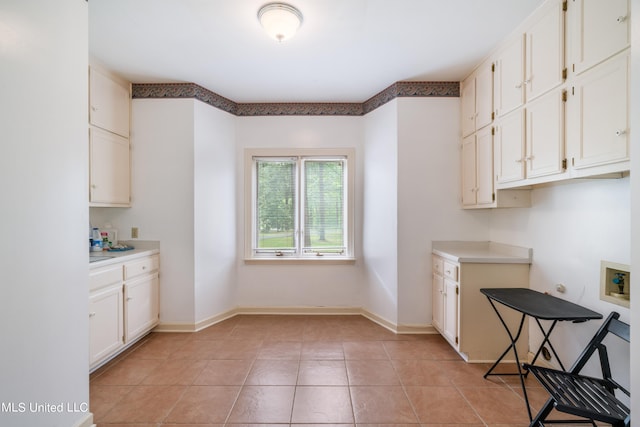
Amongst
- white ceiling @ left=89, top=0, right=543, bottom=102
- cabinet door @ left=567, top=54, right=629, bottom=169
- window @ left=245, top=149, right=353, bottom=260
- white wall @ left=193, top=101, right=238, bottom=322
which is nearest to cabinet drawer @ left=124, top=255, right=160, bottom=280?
white wall @ left=193, top=101, right=238, bottom=322

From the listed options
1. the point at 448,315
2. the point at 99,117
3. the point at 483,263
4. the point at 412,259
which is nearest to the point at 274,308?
the point at 412,259

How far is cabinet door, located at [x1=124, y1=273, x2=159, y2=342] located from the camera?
8.54 feet

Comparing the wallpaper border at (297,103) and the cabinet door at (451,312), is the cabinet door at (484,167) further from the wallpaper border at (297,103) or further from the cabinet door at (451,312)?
the cabinet door at (451,312)

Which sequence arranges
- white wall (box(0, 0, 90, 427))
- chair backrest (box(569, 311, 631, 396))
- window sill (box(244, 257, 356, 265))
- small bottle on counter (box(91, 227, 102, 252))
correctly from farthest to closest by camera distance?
1. window sill (box(244, 257, 356, 265))
2. small bottle on counter (box(91, 227, 102, 252))
3. chair backrest (box(569, 311, 631, 396))
4. white wall (box(0, 0, 90, 427))

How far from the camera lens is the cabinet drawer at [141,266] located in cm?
261

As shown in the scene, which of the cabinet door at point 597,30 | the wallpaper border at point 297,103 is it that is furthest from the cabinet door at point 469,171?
the cabinet door at point 597,30

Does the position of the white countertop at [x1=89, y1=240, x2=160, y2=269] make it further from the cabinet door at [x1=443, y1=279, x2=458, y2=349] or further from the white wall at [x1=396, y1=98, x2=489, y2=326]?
the cabinet door at [x1=443, y1=279, x2=458, y2=349]

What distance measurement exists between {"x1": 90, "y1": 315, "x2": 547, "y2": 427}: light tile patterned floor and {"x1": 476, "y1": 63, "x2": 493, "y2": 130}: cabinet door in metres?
2.18

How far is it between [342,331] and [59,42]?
10.4 feet

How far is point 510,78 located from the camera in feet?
7.42

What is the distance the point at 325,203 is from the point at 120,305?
239cm

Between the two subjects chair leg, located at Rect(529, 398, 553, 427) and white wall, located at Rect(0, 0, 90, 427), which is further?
chair leg, located at Rect(529, 398, 553, 427)

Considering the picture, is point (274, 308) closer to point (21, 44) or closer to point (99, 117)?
point (99, 117)

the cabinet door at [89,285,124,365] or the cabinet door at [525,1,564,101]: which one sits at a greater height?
the cabinet door at [525,1,564,101]
